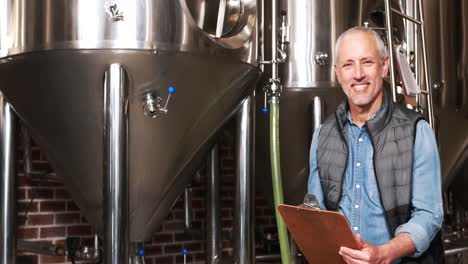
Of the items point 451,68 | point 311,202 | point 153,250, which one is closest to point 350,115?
point 311,202

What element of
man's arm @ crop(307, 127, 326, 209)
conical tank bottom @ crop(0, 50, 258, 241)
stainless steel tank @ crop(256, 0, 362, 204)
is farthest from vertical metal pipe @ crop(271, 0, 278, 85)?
man's arm @ crop(307, 127, 326, 209)

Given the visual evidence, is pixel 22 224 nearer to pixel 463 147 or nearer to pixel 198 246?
pixel 198 246

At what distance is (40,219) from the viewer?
3.10 m

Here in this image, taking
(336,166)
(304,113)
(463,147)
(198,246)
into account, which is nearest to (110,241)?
(336,166)

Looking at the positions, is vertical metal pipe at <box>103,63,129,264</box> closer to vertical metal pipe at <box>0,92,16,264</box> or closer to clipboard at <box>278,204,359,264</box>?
vertical metal pipe at <box>0,92,16,264</box>

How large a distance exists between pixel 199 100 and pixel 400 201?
0.97 metres

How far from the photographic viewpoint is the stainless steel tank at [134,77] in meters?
2.11

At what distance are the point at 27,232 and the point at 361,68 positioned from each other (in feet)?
6.41

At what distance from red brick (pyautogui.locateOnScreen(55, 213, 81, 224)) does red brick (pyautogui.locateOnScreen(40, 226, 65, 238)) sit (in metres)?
0.03

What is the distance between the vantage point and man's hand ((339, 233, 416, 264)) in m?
1.47

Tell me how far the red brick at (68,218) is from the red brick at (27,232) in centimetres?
11

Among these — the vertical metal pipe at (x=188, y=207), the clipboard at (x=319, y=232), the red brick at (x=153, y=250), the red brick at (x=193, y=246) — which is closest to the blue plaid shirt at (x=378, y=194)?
the clipboard at (x=319, y=232)

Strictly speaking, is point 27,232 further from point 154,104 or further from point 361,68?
point 361,68

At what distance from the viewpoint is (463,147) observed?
13.1 ft
